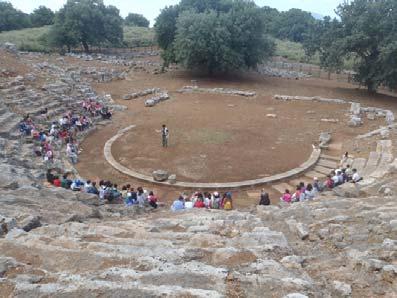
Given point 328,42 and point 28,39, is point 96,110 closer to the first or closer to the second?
point 328,42

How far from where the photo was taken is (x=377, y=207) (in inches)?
449

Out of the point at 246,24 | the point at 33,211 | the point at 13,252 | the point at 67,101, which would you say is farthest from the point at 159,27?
the point at 13,252

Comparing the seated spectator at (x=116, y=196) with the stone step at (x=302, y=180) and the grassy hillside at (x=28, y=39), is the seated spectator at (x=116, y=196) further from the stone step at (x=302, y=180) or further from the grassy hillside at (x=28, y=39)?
the grassy hillside at (x=28, y=39)

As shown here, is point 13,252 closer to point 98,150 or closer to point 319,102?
point 98,150

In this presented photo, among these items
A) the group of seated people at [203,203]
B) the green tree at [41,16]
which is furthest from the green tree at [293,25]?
the group of seated people at [203,203]

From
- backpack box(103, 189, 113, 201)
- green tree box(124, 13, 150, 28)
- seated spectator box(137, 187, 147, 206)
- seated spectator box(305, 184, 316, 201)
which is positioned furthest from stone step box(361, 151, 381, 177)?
green tree box(124, 13, 150, 28)

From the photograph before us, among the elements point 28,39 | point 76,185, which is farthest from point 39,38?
point 76,185

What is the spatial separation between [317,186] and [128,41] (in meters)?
56.6

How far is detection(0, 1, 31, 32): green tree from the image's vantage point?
7062cm

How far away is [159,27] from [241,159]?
3014cm

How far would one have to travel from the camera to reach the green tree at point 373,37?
34.0 meters

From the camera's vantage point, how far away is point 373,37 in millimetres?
35312

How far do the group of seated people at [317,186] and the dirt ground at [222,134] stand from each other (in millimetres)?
2026

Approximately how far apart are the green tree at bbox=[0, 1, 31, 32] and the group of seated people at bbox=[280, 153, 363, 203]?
69.4 metres
